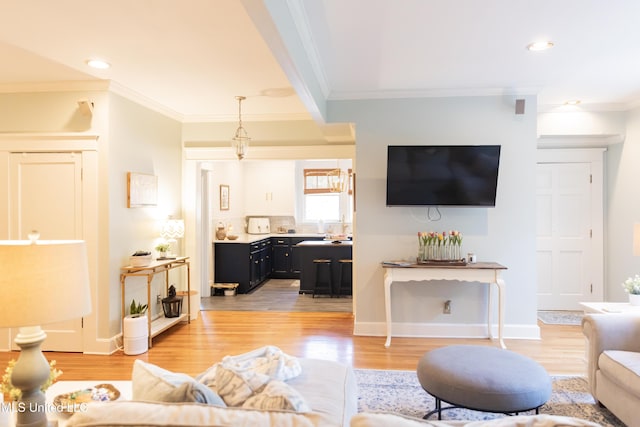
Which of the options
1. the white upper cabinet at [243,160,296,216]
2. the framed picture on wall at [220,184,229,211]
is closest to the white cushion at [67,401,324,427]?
the framed picture on wall at [220,184,229,211]

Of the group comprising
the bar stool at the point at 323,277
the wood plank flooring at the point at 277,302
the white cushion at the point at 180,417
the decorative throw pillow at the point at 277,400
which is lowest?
the wood plank flooring at the point at 277,302

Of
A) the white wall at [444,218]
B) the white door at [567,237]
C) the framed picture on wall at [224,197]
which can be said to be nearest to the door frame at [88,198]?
the white wall at [444,218]

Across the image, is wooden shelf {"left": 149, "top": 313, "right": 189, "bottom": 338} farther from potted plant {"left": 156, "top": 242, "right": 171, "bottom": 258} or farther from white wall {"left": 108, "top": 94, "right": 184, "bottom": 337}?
potted plant {"left": 156, "top": 242, "right": 171, "bottom": 258}

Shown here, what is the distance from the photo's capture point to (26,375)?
137cm

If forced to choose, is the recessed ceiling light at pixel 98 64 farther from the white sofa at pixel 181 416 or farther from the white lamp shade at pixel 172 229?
the white sofa at pixel 181 416

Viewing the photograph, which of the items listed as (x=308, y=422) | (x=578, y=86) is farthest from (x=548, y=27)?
(x=308, y=422)

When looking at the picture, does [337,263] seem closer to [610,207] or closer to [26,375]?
[610,207]

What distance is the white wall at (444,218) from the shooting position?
427 centimetres

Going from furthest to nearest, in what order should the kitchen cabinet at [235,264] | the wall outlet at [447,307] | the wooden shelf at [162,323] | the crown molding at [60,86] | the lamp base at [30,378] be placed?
1. the kitchen cabinet at [235,264]
2. the wall outlet at [447,307]
3. the wooden shelf at [162,323]
4. the crown molding at [60,86]
5. the lamp base at [30,378]

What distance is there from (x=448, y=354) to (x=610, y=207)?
3979 mm

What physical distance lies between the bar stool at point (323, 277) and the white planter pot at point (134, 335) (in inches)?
121

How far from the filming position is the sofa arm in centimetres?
269

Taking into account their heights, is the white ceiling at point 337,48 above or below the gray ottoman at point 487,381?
above

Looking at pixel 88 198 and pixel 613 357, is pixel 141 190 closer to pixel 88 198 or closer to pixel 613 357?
pixel 88 198
